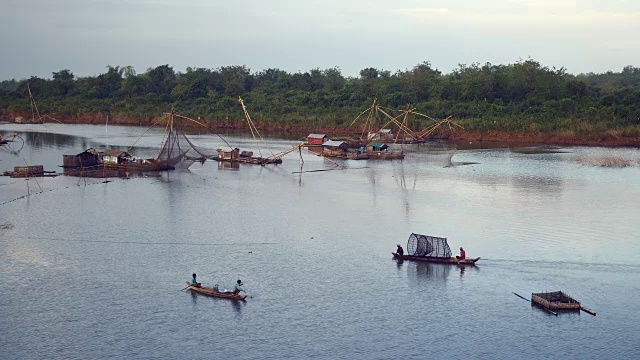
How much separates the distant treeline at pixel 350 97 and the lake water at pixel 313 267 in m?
15.7

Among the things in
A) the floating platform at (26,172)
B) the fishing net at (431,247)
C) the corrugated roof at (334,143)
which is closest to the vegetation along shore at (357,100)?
the corrugated roof at (334,143)

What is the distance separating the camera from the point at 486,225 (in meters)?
19.1

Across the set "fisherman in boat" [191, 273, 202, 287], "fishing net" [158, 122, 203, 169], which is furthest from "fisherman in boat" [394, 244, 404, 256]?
"fishing net" [158, 122, 203, 169]

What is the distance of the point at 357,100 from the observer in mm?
51375

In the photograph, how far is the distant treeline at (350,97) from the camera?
138 ft

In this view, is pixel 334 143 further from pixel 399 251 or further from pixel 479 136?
pixel 399 251

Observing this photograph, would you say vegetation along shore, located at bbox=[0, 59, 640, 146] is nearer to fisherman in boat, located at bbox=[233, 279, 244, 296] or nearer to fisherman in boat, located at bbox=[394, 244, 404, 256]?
fisherman in boat, located at bbox=[394, 244, 404, 256]

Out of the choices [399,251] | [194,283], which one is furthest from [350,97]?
[194,283]

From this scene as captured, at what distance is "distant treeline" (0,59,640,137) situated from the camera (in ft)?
138

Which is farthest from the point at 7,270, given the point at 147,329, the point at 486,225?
the point at 486,225

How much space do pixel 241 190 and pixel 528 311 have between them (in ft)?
43.3

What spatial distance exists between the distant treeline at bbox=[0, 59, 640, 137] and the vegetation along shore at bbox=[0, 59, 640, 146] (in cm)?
8

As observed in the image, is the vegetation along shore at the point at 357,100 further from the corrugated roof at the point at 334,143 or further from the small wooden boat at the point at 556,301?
the small wooden boat at the point at 556,301

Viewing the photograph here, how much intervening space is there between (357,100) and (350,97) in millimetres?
806
